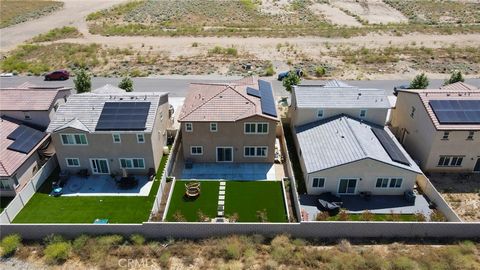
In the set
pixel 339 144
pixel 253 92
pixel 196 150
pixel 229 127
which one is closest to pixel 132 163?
pixel 196 150

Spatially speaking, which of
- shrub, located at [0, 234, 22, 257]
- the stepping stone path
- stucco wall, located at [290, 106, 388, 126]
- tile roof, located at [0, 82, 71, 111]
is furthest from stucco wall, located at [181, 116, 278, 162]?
shrub, located at [0, 234, 22, 257]

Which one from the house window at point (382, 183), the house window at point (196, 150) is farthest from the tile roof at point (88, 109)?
the house window at point (382, 183)

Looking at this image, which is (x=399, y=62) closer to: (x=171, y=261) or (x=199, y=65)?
(x=199, y=65)

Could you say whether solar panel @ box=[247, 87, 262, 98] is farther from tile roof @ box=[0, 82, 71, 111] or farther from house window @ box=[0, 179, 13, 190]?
house window @ box=[0, 179, 13, 190]

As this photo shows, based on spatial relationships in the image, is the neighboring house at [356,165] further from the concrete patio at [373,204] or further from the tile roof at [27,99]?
the tile roof at [27,99]

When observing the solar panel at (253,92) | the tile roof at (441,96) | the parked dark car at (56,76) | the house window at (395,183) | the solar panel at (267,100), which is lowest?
the house window at (395,183)

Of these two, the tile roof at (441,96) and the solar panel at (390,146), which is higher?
the tile roof at (441,96)
